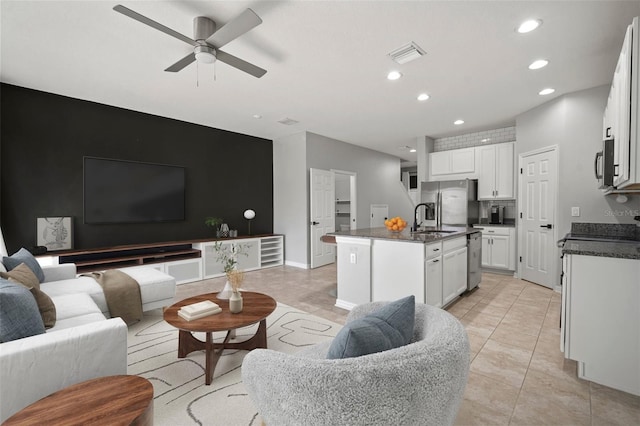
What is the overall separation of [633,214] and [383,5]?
12.3 feet

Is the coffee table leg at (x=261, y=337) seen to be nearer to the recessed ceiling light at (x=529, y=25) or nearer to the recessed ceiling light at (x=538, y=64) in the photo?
the recessed ceiling light at (x=529, y=25)

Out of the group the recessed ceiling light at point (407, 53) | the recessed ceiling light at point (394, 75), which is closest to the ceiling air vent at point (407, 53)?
the recessed ceiling light at point (407, 53)

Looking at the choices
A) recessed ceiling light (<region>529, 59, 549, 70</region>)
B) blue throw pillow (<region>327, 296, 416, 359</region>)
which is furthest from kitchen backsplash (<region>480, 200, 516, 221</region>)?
blue throw pillow (<region>327, 296, 416, 359</region>)

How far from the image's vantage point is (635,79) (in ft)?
5.63

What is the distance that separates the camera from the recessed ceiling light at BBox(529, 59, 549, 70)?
116 inches

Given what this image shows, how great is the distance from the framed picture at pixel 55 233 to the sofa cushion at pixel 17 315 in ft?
8.64

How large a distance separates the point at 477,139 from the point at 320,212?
11.6ft

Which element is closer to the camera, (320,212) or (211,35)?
(211,35)

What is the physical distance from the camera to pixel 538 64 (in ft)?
9.83

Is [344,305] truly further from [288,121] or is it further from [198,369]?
[288,121]

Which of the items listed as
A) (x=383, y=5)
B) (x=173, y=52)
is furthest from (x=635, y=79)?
(x=173, y=52)

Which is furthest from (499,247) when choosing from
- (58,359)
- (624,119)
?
(58,359)

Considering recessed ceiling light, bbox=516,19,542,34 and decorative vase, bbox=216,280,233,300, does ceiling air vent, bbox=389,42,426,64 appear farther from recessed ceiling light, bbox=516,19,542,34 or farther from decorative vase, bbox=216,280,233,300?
decorative vase, bbox=216,280,233,300

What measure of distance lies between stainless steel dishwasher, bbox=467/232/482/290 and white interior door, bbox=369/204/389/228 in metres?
3.30
